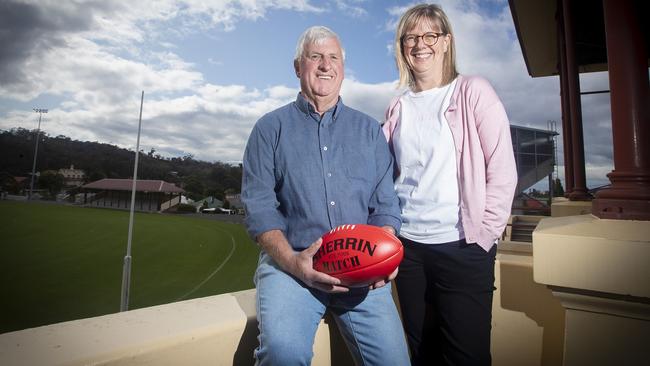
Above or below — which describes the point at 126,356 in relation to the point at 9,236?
above

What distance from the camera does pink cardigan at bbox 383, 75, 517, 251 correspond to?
1686mm

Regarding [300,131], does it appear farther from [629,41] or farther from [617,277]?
[629,41]

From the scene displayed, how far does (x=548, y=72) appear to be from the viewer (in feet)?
37.8

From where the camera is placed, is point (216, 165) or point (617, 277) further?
point (216, 165)

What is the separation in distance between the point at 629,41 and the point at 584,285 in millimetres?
1423

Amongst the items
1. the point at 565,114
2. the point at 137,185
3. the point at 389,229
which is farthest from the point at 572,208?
the point at 137,185

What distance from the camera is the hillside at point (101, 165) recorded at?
121000mm

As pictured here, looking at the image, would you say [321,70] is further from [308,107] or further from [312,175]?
[312,175]

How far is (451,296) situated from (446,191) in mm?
490

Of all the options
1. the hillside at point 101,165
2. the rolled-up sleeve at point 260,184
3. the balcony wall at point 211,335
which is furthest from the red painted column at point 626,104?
the hillside at point 101,165

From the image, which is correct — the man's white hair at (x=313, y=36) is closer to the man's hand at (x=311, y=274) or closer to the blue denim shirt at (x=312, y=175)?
the blue denim shirt at (x=312, y=175)

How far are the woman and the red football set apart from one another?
267mm

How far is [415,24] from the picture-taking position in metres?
1.89

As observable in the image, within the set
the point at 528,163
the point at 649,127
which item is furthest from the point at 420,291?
the point at 528,163
